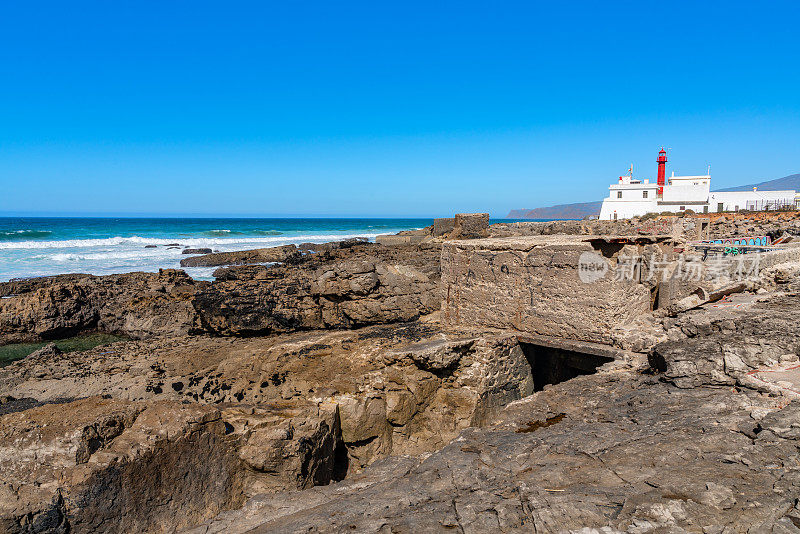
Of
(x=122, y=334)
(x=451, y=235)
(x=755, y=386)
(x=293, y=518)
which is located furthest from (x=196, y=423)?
(x=451, y=235)

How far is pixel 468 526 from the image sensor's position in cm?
264

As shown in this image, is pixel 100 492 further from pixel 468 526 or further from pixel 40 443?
pixel 468 526

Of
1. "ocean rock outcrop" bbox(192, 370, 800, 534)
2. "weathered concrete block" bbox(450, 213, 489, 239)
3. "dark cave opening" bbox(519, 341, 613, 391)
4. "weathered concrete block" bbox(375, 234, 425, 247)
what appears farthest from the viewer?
"weathered concrete block" bbox(375, 234, 425, 247)

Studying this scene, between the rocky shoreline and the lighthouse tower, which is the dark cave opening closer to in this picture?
the rocky shoreline

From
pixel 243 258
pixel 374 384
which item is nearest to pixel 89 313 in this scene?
pixel 374 384

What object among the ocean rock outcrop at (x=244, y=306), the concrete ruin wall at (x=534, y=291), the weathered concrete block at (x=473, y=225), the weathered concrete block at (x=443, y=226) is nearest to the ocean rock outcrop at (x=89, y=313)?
the ocean rock outcrop at (x=244, y=306)

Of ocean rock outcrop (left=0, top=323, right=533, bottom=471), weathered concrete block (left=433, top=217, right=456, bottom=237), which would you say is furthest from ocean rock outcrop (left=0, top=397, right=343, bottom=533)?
weathered concrete block (left=433, top=217, right=456, bottom=237)

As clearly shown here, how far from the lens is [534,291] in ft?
21.2

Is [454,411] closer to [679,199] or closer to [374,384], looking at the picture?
[374,384]

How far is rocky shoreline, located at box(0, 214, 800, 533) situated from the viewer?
2.84m

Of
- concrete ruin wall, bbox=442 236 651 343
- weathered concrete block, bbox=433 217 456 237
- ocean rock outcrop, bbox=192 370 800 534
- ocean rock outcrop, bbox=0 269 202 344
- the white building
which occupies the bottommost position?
ocean rock outcrop, bbox=0 269 202 344

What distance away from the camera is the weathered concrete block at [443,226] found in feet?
70.5

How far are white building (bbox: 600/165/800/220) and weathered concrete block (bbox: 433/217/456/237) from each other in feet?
88.8

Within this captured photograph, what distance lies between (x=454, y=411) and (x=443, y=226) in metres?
16.3
